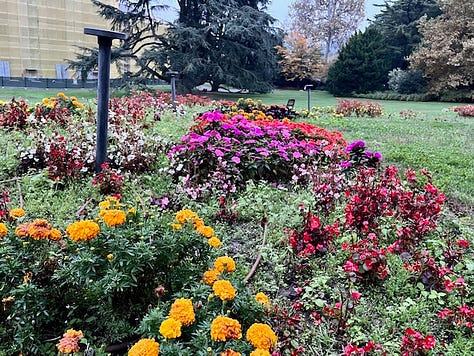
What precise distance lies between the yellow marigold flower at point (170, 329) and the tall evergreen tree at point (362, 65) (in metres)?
22.5

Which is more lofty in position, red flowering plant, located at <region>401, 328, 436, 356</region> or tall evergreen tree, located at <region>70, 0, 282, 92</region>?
tall evergreen tree, located at <region>70, 0, 282, 92</region>

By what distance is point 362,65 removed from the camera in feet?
70.5

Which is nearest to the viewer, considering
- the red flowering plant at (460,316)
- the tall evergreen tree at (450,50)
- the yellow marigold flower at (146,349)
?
the yellow marigold flower at (146,349)

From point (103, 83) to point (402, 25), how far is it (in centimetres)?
2517

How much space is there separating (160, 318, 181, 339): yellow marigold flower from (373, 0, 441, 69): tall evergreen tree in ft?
83.8

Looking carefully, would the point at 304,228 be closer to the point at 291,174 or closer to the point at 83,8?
the point at 291,174

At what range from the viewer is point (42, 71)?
1884 centimetres

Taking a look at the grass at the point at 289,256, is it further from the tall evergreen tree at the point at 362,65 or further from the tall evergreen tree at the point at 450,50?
the tall evergreen tree at the point at 362,65

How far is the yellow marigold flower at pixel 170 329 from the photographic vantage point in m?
1.08

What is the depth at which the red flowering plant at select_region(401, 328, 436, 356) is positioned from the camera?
1.43 metres

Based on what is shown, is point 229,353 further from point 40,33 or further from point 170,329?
point 40,33

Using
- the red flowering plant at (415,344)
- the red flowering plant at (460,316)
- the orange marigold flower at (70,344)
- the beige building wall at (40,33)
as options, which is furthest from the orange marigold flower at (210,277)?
the beige building wall at (40,33)

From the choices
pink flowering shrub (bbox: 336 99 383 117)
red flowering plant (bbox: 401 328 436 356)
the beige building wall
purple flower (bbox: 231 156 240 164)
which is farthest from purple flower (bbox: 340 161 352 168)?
the beige building wall

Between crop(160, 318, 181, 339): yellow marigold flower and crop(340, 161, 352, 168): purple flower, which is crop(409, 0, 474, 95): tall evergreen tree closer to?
crop(340, 161, 352, 168): purple flower
